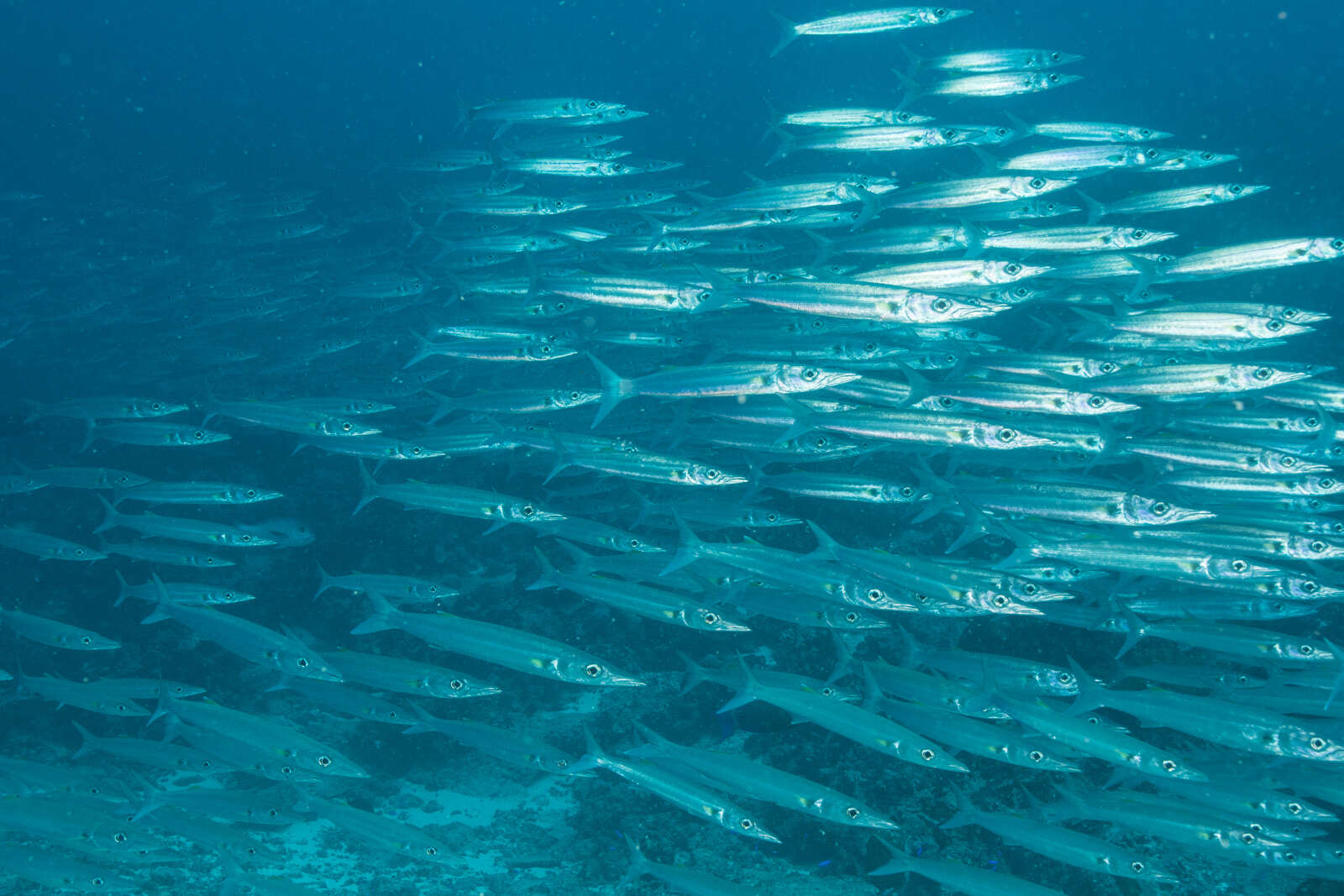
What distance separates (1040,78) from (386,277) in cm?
833

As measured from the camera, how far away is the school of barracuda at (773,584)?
4383mm

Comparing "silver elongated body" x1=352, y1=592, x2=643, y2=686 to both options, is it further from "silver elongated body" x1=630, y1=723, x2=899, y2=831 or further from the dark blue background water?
the dark blue background water

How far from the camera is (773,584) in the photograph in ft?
17.5

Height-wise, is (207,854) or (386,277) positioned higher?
(386,277)

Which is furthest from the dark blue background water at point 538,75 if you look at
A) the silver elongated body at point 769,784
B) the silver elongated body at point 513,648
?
the silver elongated body at point 769,784

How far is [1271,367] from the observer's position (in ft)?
16.6

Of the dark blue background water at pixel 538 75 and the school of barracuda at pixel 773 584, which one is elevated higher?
the dark blue background water at pixel 538 75

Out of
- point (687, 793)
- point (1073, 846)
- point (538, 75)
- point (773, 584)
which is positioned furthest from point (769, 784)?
point (538, 75)

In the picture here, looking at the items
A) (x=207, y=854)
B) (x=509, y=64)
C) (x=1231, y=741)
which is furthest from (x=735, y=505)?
(x=509, y=64)

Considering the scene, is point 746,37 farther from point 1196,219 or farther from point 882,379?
point 882,379

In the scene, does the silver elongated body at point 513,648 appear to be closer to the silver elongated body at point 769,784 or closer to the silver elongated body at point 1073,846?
the silver elongated body at point 769,784

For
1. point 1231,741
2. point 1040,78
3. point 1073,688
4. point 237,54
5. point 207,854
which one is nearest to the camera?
point 1231,741

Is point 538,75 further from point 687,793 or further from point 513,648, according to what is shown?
point 687,793

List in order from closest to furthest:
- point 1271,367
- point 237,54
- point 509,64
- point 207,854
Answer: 1. point 1271,367
2. point 207,854
3. point 509,64
4. point 237,54
